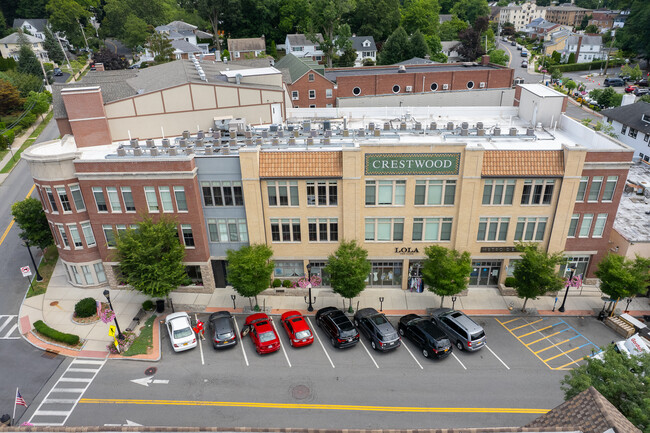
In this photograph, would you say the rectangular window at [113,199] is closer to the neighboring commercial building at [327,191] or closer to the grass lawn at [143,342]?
the neighboring commercial building at [327,191]

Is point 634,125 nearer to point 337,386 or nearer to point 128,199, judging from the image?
point 337,386

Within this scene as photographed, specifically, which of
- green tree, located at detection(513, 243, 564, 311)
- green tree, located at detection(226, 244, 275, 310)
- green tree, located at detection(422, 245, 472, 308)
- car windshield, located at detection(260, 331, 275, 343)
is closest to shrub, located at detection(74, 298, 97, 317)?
green tree, located at detection(226, 244, 275, 310)

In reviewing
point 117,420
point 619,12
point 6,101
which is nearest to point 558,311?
point 117,420

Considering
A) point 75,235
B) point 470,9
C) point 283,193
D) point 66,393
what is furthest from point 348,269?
point 470,9

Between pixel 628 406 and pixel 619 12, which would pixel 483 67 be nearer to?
pixel 628 406

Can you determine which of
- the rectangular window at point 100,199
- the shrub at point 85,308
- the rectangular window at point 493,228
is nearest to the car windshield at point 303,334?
the rectangular window at point 493,228

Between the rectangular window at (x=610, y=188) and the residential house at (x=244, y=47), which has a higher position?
the residential house at (x=244, y=47)
